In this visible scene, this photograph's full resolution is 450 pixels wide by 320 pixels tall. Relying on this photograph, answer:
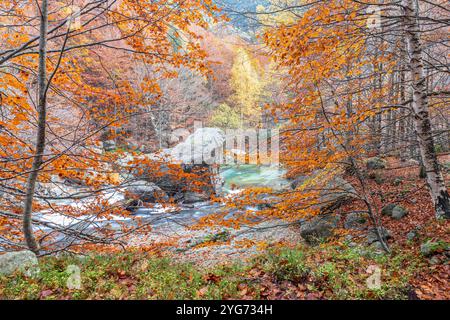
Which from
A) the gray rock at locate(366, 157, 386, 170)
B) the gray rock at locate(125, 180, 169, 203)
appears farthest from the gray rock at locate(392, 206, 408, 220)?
the gray rock at locate(125, 180, 169, 203)

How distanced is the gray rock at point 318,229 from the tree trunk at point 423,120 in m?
2.79

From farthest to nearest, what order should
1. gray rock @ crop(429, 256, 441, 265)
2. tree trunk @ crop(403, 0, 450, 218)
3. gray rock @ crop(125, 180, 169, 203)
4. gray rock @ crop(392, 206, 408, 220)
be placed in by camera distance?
gray rock @ crop(125, 180, 169, 203), gray rock @ crop(392, 206, 408, 220), tree trunk @ crop(403, 0, 450, 218), gray rock @ crop(429, 256, 441, 265)

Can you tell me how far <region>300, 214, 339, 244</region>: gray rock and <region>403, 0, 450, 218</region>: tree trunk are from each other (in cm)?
279

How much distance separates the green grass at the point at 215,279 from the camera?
3229 millimetres

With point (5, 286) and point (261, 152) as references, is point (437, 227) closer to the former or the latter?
point (261, 152)

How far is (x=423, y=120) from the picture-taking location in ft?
15.5

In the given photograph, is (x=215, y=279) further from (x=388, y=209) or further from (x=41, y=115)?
A: (x=388, y=209)

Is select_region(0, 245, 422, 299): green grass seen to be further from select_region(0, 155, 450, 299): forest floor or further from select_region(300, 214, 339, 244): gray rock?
select_region(300, 214, 339, 244): gray rock

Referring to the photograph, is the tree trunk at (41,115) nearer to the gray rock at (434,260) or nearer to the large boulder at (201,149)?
the gray rock at (434,260)

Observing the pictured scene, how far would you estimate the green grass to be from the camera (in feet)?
10.6

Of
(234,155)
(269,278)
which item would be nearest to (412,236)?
(269,278)

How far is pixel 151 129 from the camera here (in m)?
25.5

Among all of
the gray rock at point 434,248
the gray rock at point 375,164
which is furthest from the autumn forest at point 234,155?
the gray rock at point 375,164
